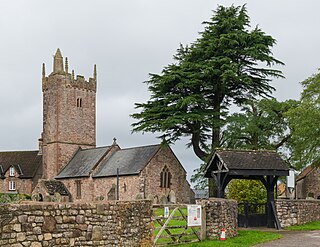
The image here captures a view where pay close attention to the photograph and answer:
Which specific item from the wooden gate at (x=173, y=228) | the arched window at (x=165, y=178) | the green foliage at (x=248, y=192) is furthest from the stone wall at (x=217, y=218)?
the arched window at (x=165, y=178)

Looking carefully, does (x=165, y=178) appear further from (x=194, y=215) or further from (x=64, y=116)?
(x=194, y=215)

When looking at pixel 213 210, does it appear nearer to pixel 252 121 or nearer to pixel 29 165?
pixel 252 121

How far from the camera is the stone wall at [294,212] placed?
25.5 m

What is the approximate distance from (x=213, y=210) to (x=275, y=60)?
24.5m

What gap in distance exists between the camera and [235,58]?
42.2 meters

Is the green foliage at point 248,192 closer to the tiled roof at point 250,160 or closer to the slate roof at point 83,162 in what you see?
the tiled roof at point 250,160

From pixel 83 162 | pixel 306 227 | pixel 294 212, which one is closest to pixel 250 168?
pixel 294 212

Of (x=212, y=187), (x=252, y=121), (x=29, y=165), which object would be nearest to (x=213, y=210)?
(x=212, y=187)

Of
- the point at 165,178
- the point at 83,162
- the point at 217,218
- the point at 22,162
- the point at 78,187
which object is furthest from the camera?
the point at 22,162

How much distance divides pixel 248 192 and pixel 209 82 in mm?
13130

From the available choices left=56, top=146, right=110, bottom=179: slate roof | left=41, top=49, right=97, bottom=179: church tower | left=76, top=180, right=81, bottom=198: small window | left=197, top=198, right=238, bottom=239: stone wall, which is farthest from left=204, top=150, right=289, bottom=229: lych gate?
left=41, top=49, right=97, bottom=179: church tower

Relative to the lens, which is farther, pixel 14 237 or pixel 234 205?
pixel 234 205

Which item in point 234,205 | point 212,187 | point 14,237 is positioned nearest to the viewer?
point 14,237

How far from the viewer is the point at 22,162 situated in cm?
7294
